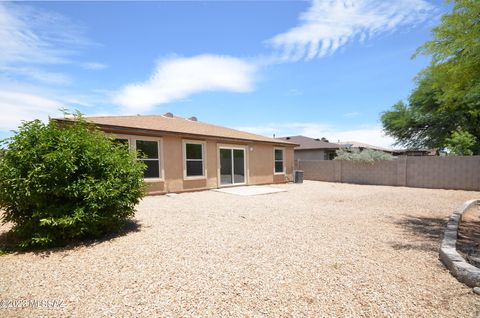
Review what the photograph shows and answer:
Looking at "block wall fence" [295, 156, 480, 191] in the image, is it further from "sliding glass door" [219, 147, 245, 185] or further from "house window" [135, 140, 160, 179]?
"house window" [135, 140, 160, 179]

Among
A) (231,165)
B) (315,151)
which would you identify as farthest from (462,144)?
(231,165)

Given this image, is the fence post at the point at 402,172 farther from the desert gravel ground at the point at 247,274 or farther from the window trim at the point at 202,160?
the window trim at the point at 202,160

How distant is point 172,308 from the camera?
7.86 ft

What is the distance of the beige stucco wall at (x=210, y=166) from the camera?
10.4 metres

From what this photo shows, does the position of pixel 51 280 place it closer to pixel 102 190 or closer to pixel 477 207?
pixel 102 190

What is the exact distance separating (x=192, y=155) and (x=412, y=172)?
1281cm

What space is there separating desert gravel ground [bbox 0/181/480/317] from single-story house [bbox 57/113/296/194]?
446cm

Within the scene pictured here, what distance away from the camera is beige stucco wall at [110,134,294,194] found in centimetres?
1042

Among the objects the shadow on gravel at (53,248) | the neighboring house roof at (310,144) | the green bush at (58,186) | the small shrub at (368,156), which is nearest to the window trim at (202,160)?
the shadow on gravel at (53,248)

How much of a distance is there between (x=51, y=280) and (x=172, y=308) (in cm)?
181

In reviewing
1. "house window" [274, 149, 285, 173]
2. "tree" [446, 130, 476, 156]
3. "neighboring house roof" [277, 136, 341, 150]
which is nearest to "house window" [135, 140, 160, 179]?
"house window" [274, 149, 285, 173]

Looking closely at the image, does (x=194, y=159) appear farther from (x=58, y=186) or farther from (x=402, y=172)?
(x=402, y=172)

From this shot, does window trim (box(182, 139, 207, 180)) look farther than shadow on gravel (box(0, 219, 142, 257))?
Yes

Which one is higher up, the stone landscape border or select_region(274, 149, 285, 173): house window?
select_region(274, 149, 285, 173): house window
